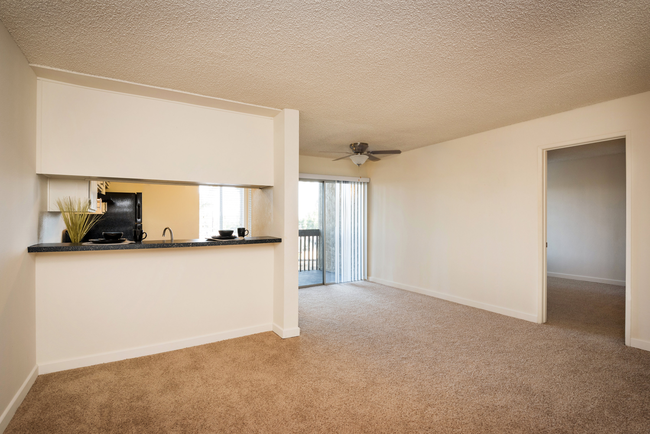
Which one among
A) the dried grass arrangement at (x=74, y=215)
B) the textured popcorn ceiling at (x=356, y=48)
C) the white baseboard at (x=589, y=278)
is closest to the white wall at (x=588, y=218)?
the white baseboard at (x=589, y=278)

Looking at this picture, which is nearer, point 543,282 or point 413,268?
point 543,282

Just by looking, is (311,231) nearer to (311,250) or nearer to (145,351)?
(311,250)

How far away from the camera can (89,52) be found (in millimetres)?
2232

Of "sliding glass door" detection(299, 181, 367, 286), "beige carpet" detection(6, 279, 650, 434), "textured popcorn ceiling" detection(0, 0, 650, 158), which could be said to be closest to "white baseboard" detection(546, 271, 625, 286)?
"beige carpet" detection(6, 279, 650, 434)

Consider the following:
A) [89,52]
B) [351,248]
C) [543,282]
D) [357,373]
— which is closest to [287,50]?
[89,52]

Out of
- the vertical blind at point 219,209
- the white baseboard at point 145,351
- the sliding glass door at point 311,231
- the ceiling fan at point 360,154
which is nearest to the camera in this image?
the white baseboard at point 145,351

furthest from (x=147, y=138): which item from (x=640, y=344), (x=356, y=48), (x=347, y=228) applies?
(x=640, y=344)

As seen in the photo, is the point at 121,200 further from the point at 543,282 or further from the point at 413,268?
the point at 543,282

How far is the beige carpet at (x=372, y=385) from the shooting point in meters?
1.95

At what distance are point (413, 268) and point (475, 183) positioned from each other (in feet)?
5.59

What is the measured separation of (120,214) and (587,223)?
324 inches

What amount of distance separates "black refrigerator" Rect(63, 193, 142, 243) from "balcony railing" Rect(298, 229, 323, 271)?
8.80 feet

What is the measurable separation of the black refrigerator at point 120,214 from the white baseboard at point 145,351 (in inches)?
95.7

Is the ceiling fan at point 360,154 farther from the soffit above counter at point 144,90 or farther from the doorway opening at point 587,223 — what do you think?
the doorway opening at point 587,223
